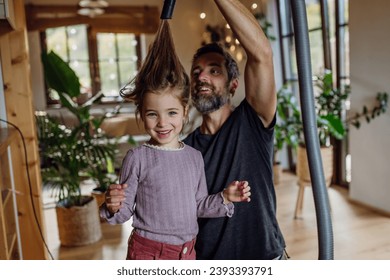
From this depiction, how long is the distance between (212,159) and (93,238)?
3.13 feet

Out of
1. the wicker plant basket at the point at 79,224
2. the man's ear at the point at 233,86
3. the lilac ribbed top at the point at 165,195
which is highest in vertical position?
the man's ear at the point at 233,86

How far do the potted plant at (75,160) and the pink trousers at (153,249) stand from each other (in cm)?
83

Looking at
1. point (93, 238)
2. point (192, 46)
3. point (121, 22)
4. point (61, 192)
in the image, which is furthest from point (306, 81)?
point (61, 192)

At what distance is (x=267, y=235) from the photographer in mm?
680

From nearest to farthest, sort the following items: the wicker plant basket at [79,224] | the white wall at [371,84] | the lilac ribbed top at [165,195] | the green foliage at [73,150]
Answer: the lilac ribbed top at [165,195]
the white wall at [371,84]
the wicker plant basket at [79,224]
the green foliage at [73,150]

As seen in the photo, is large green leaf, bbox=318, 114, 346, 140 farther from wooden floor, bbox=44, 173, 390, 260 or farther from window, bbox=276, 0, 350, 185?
wooden floor, bbox=44, 173, 390, 260

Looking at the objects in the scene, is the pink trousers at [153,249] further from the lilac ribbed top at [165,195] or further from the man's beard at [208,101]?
the man's beard at [208,101]

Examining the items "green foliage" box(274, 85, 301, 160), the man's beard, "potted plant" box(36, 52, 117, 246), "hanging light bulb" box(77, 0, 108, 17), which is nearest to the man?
the man's beard

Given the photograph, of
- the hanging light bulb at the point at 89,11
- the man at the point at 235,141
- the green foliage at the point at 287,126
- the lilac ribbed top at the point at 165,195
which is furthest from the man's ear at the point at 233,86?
the green foliage at the point at 287,126

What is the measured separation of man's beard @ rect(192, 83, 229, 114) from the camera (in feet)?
2.04

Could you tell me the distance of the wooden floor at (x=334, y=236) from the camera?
2.99 ft

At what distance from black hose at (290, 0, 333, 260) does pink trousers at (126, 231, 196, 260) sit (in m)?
0.20
